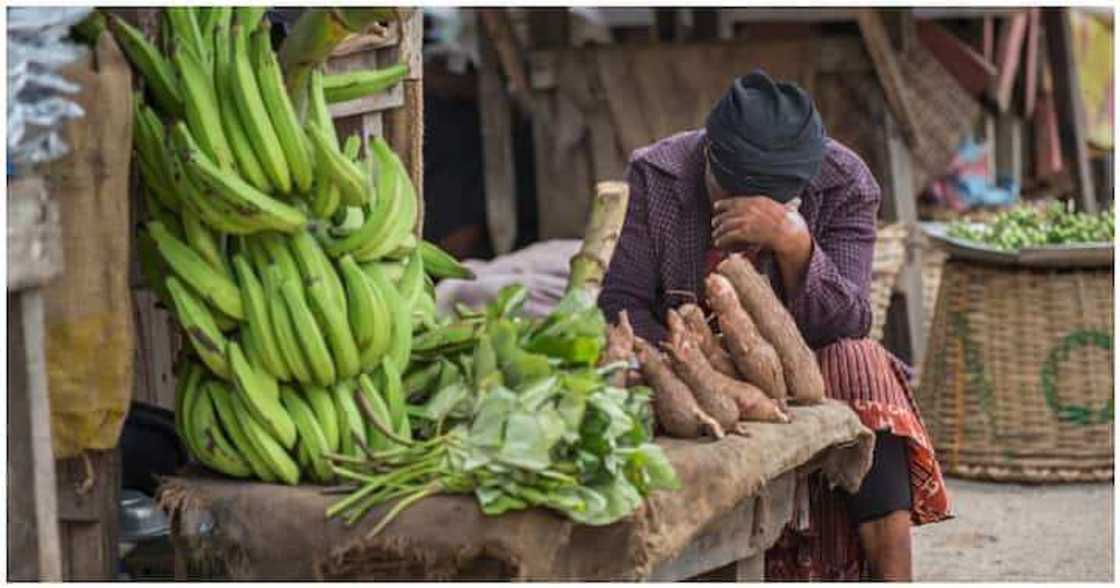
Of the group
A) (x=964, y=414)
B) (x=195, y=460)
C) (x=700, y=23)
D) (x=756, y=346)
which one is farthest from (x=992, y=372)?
(x=195, y=460)

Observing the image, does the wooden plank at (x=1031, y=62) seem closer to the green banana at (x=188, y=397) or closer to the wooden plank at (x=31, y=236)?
the green banana at (x=188, y=397)

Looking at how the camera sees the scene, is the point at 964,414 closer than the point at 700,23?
Yes

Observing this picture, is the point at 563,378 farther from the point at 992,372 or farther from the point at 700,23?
the point at 700,23

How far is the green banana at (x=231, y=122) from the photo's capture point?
3721 millimetres

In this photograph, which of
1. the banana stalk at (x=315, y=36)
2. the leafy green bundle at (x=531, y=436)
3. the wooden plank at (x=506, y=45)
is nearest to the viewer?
the leafy green bundle at (x=531, y=436)

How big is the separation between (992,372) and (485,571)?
4338 mm

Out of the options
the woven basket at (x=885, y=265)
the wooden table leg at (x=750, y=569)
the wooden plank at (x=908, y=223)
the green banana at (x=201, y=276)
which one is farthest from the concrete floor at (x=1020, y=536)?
the green banana at (x=201, y=276)

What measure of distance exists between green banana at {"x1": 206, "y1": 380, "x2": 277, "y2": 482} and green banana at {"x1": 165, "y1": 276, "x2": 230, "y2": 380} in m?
0.07

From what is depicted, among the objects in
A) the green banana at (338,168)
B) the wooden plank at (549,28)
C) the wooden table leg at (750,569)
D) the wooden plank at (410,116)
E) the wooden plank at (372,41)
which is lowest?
the wooden table leg at (750,569)

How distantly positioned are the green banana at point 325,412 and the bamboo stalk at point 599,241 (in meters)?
0.50

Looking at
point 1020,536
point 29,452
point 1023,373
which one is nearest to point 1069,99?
point 1023,373

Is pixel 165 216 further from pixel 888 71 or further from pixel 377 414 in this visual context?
pixel 888 71

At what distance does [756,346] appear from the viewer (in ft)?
14.2

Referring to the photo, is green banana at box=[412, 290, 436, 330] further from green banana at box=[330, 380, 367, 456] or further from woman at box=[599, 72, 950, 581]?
woman at box=[599, 72, 950, 581]
